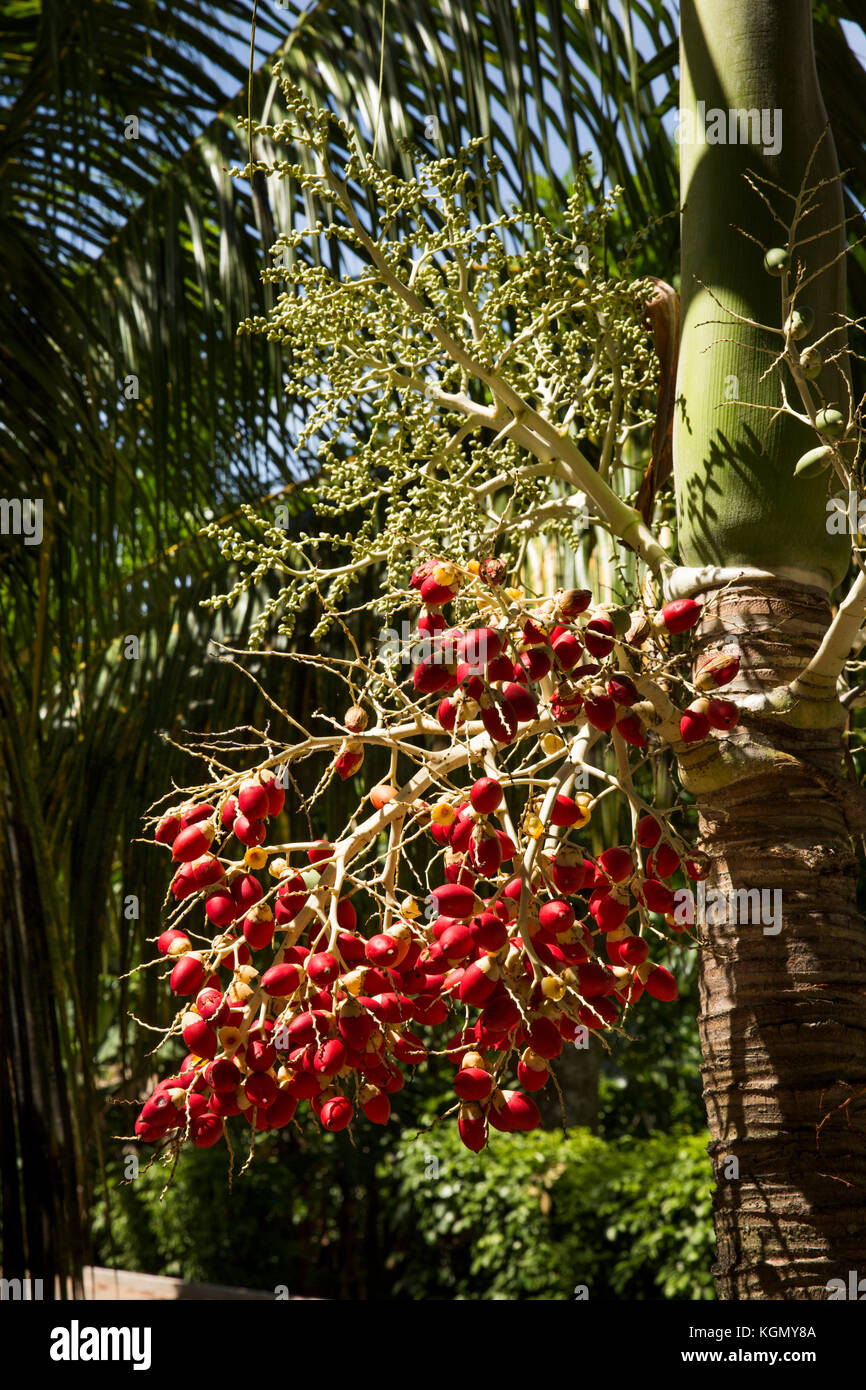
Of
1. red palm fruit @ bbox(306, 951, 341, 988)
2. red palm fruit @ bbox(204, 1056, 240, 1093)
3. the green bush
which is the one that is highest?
red palm fruit @ bbox(306, 951, 341, 988)

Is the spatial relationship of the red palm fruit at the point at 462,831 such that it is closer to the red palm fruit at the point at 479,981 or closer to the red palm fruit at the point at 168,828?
the red palm fruit at the point at 479,981

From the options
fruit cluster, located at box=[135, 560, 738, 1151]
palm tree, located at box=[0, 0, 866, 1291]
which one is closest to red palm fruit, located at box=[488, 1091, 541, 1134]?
fruit cluster, located at box=[135, 560, 738, 1151]

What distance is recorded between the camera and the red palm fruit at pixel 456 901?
1016mm

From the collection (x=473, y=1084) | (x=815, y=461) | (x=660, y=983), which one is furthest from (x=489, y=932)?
(x=815, y=461)

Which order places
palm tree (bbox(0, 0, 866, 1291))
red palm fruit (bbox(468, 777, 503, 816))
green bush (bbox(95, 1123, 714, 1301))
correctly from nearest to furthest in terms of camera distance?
red palm fruit (bbox(468, 777, 503, 816)), palm tree (bbox(0, 0, 866, 1291)), green bush (bbox(95, 1123, 714, 1301))

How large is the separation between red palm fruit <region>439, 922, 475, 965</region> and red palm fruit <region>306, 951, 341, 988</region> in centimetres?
10

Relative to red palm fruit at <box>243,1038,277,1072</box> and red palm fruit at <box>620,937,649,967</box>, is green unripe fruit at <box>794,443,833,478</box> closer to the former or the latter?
red palm fruit at <box>620,937,649,967</box>

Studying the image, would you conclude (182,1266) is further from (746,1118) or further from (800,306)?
(800,306)

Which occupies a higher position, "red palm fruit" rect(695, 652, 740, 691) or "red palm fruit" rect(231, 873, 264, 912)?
"red palm fruit" rect(695, 652, 740, 691)

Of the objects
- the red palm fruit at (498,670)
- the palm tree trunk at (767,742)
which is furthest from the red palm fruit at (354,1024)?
the palm tree trunk at (767,742)

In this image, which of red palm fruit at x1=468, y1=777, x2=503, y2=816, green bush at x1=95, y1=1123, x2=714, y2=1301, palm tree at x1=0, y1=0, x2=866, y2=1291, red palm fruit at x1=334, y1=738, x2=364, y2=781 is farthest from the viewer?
green bush at x1=95, y1=1123, x2=714, y2=1301

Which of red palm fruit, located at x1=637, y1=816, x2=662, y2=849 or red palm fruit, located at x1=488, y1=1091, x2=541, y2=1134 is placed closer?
red palm fruit, located at x1=488, y1=1091, x2=541, y2=1134

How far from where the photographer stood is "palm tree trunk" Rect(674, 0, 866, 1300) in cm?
119
